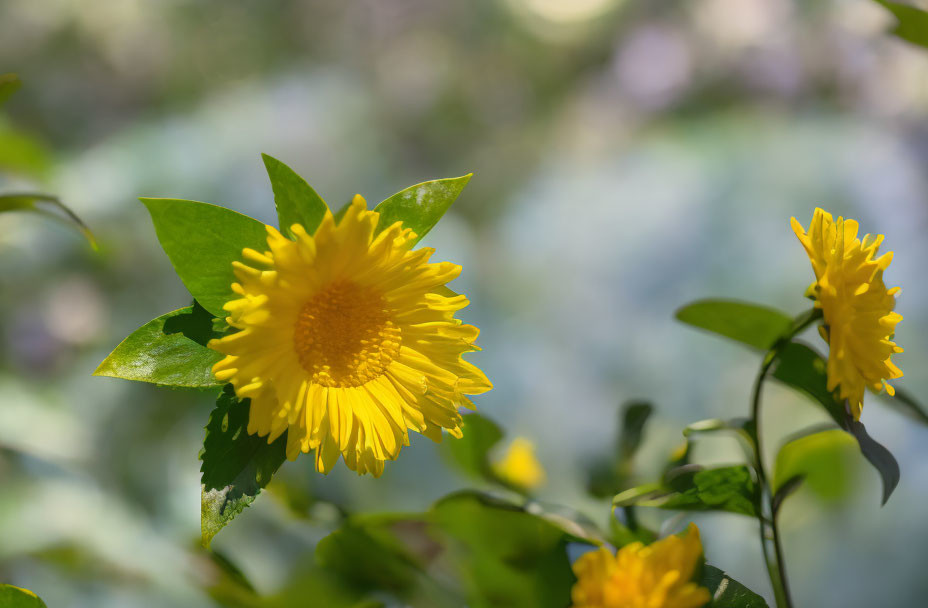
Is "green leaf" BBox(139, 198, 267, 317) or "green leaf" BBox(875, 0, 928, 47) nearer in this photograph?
"green leaf" BBox(139, 198, 267, 317)

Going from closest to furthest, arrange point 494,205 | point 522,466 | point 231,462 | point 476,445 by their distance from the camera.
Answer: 1. point 231,462
2. point 476,445
3. point 522,466
4. point 494,205

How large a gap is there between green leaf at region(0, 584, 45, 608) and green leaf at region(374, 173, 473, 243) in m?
0.19

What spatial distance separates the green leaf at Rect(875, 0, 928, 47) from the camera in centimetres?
35

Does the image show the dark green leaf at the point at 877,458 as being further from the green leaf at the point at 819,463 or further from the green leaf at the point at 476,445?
the green leaf at the point at 476,445

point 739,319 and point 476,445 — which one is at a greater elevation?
point 739,319

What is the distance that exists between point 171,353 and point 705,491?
0.21 m

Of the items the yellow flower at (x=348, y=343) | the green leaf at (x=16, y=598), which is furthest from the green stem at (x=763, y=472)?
the green leaf at (x=16, y=598)

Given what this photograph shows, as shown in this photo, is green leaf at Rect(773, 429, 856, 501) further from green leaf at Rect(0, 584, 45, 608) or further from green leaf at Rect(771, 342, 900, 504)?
green leaf at Rect(0, 584, 45, 608)

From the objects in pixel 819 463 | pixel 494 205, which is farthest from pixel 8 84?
pixel 494 205

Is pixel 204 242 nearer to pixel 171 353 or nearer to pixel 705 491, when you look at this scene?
pixel 171 353

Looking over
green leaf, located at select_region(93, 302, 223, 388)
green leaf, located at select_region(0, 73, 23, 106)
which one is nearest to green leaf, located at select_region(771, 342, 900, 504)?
green leaf, located at select_region(93, 302, 223, 388)

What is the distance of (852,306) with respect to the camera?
245 millimetres

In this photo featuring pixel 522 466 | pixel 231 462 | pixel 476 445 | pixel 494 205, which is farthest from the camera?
pixel 494 205

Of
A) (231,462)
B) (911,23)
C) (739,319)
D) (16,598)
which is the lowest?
(16,598)
